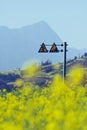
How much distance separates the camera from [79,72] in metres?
11.5

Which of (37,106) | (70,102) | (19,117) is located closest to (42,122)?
(19,117)

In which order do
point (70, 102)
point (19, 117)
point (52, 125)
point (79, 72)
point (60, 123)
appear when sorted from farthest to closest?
point (79, 72) → point (70, 102) → point (19, 117) → point (60, 123) → point (52, 125)

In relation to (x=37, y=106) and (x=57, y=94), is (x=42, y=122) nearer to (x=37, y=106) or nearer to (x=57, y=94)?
(x=37, y=106)

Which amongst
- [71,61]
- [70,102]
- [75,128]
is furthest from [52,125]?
[71,61]

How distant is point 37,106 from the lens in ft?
32.5

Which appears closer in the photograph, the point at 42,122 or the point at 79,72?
the point at 42,122

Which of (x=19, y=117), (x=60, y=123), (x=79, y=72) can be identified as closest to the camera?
(x=60, y=123)

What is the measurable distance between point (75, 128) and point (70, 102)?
2.80 metres

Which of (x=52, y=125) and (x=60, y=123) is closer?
(x=52, y=125)

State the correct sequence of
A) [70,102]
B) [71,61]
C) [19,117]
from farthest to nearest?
[71,61], [70,102], [19,117]

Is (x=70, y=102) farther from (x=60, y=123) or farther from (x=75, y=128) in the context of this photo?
(x=75, y=128)

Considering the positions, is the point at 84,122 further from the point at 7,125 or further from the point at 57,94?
the point at 57,94

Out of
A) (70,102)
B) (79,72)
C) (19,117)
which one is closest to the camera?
(19,117)

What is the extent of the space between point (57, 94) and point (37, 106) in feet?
2.82
